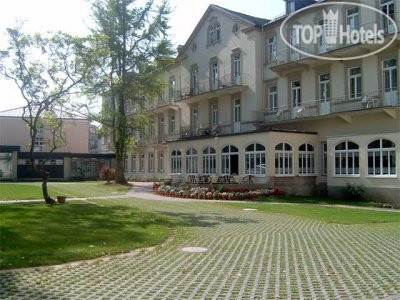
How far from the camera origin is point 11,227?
12.4 meters

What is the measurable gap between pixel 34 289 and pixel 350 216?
45.4ft

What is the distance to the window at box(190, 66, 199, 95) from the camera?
40219 mm

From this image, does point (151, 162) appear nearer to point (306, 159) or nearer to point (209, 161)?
point (209, 161)

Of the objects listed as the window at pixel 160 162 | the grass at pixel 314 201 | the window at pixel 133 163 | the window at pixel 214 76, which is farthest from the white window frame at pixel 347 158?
the window at pixel 133 163

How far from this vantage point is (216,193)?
25938 millimetres

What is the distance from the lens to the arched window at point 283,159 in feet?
91.1

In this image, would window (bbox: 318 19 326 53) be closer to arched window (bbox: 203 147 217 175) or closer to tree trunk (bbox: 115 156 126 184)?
arched window (bbox: 203 147 217 175)

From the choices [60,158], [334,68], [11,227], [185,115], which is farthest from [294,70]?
[60,158]

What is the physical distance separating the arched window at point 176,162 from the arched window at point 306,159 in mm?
11549

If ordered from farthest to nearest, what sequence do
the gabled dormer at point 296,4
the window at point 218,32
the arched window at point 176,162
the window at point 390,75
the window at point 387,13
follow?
the window at point 218,32 → the arched window at point 176,162 → the gabled dormer at point 296,4 → the window at point 390,75 → the window at point 387,13

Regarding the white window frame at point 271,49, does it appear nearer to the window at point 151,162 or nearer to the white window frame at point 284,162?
the white window frame at point 284,162

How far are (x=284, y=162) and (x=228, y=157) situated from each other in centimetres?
444

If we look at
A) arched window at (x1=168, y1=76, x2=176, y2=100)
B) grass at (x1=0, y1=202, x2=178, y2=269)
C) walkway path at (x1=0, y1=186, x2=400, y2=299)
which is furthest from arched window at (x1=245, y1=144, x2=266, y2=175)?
arched window at (x1=168, y1=76, x2=176, y2=100)

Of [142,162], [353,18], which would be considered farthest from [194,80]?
[353,18]
